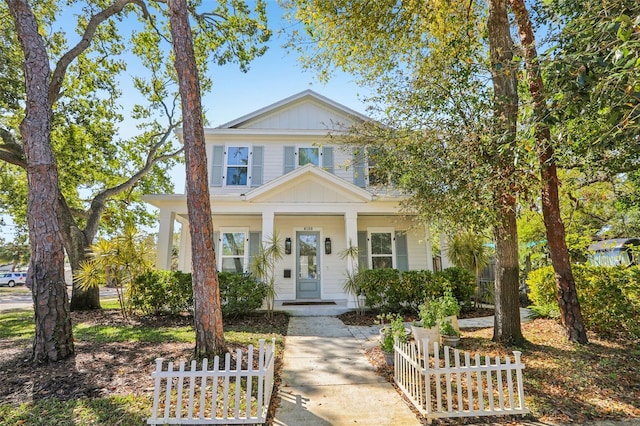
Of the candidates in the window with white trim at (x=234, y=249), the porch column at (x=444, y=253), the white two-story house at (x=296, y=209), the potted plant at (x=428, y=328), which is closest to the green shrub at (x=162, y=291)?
the white two-story house at (x=296, y=209)

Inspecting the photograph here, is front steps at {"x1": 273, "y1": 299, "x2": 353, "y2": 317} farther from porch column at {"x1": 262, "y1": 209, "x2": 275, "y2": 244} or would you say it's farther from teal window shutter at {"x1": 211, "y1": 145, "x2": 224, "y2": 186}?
teal window shutter at {"x1": 211, "y1": 145, "x2": 224, "y2": 186}

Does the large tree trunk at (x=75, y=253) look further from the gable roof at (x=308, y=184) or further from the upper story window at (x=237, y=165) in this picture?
the gable roof at (x=308, y=184)

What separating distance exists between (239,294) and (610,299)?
7.91m

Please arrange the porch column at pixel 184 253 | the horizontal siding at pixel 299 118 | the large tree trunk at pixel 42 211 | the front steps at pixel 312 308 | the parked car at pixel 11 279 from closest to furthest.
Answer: the large tree trunk at pixel 42 211 → the front steps at pixel 312 308 → the porch column at pixel 184 253 → the horizontal siding at pixel 299 118 → the parked car at pixel 11 279

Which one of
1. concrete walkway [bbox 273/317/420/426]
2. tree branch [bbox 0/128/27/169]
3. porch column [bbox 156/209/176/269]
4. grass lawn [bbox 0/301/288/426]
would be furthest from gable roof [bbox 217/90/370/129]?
concrete walkway [bbox 273/317/420/426]

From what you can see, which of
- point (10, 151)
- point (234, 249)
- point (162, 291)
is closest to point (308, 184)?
point (234, 249)

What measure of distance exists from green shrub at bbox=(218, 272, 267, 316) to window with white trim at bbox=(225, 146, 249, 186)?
4.13 meters

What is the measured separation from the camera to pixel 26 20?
5.08m

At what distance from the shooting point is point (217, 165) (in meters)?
11.2

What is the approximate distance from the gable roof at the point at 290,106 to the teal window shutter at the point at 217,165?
99 cm

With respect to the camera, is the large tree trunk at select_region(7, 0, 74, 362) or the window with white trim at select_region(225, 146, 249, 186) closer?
the large tree trunk at select_region(7, 0, 74, 362)

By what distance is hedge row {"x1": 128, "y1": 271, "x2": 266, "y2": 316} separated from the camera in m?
7.96

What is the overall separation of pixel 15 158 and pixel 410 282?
12018 mm

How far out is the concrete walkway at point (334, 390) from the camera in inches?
122
